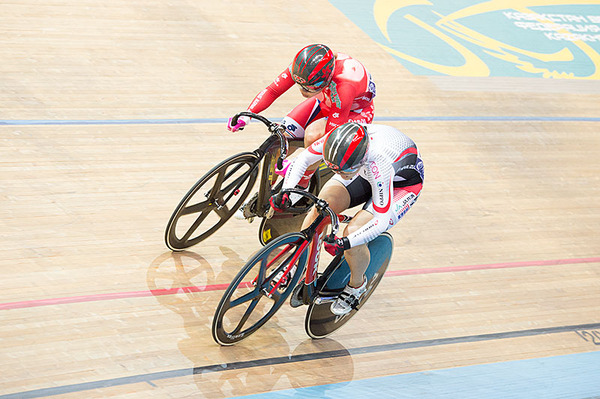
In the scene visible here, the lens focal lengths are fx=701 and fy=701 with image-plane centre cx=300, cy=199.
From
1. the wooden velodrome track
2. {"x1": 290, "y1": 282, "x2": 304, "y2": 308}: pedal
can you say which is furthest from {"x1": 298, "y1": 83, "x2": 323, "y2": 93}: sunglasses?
the wooden velodrome track

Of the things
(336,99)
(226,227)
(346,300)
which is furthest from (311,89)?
(226,227)

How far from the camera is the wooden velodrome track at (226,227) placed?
3.33 meters

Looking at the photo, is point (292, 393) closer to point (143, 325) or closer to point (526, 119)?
point (143, 325)

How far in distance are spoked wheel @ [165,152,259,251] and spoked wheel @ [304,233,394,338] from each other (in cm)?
70

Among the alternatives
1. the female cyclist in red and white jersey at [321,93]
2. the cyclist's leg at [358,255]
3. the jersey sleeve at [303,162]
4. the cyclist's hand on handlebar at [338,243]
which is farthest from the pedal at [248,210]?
the cyclist's hand on handlebar at [338,243]

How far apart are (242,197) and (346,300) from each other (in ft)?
2.86

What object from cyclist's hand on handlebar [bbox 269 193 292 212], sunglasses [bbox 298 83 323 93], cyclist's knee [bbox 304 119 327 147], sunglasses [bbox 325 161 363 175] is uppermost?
sunglasses [bbox 298 83 323 93]

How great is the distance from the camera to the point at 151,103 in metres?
5.37

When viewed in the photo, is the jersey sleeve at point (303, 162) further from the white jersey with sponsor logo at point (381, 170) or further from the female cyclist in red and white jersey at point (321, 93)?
the female cyclist in red and white jersey at point (321, 93)

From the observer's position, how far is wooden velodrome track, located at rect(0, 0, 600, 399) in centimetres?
333

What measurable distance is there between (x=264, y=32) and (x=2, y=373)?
4.60 m

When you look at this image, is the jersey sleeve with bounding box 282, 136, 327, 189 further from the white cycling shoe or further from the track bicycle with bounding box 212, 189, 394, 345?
the white cycling shoe

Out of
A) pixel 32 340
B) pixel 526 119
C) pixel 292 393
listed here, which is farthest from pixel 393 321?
pixel 526 119

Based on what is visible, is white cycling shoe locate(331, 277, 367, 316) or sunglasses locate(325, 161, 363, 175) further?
white cycling shoe locate(331, 277, 367, 316)
